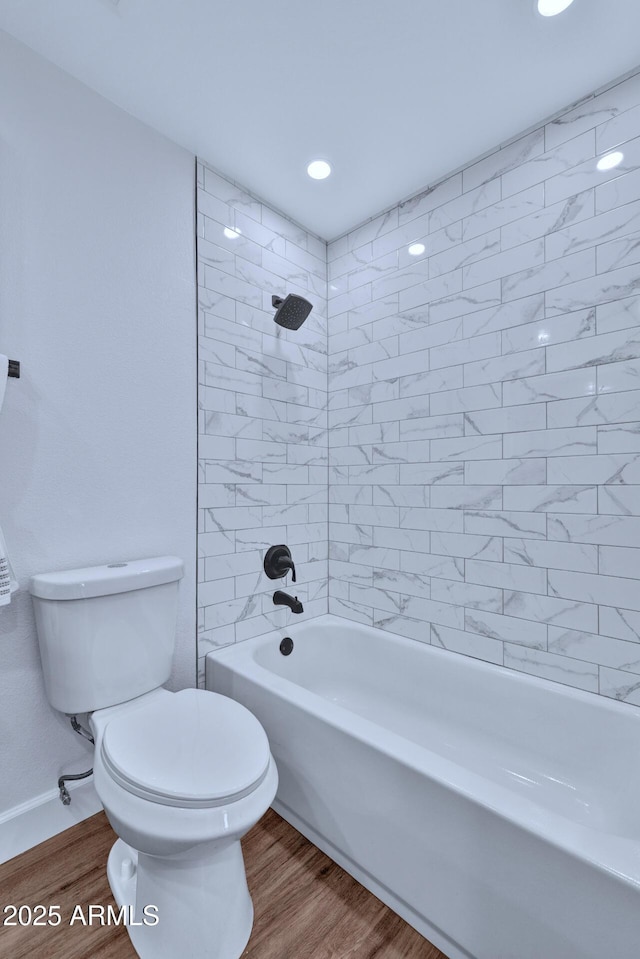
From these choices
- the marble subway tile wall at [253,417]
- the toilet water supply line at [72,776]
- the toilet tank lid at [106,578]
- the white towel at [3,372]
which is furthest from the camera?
the marble subway tile wall at [253,417]

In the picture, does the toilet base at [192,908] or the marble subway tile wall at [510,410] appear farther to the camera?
the marble subway tile wall at [510,410]

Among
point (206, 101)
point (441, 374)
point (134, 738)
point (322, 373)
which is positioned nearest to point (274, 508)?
point (322, 373)

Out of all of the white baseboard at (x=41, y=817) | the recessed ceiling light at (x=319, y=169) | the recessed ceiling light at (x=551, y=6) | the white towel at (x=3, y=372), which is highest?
the recessed ceiling light at (x=551, y=6)

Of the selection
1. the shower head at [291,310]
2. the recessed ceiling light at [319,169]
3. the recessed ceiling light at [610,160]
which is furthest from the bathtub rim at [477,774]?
the recessed ceiling light at [319,169]

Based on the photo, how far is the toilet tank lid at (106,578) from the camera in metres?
1.36

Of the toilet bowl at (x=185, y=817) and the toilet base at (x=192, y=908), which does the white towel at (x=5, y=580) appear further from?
the toilet base at (x=192, y=908)

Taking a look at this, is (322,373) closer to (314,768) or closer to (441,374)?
(441,374)

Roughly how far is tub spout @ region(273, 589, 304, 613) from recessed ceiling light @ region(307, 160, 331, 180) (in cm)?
188

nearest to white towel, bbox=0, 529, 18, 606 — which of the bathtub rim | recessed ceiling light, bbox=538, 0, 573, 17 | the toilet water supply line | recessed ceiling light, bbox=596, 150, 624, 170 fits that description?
the toilet water supply line

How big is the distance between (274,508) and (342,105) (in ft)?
5.40

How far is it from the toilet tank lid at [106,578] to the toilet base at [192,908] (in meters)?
0.73

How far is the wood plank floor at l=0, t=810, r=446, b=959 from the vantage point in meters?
1.15

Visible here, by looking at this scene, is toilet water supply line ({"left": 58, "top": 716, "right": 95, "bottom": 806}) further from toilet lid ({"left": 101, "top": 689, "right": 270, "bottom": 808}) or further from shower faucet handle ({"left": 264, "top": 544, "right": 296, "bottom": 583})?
shower faucet handle ({"left": 264, "top": 544, "right": 296, "bottom": 583})

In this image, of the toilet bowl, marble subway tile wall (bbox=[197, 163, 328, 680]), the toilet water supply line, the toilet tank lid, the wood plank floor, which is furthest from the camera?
marble subway tile wall (bbox=[197, 163, 328, 680])
